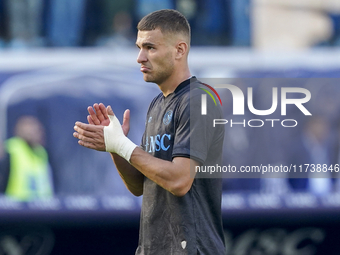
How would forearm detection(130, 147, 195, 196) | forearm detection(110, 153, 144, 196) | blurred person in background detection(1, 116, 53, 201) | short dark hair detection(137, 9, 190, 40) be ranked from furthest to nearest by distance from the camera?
blurred person in background detection(1, 116, 53, 201)
forearm detection(110, 153, 144, 196)
short dark hair detection(137, 9, 190, 40)
forearm detection(130, 147, 195, 196)

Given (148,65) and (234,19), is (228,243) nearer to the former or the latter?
(234,19)

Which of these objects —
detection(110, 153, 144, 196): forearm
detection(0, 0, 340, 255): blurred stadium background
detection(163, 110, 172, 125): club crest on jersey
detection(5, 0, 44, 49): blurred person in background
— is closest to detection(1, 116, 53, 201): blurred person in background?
detection(0, 0, 340, 255): blurred stadium background

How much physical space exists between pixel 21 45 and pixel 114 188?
7.73 feet

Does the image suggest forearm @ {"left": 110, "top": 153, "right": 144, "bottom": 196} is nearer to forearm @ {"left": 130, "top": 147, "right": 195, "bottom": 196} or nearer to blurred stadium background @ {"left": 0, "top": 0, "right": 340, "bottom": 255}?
forearm @ {"left": 130, "top": 147, "right": 195, "bottom": 196}

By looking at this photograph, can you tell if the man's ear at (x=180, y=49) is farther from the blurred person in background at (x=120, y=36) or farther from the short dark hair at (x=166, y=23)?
the blurred person in background at (x=120, y=36)

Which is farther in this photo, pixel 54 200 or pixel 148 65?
pixel 54 200

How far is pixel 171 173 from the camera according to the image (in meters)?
2.38

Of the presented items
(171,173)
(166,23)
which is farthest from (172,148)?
(166,23)

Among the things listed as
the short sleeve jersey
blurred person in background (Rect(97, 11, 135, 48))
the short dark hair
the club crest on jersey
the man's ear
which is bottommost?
the short sleeve jersey

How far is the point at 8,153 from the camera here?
6371 mm

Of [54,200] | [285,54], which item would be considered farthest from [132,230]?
[285,54]

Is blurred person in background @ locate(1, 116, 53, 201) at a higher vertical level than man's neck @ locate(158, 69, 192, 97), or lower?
lower

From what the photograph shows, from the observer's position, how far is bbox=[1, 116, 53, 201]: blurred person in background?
631 cm

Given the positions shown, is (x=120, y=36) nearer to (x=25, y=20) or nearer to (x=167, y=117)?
(x=25, y=20)
